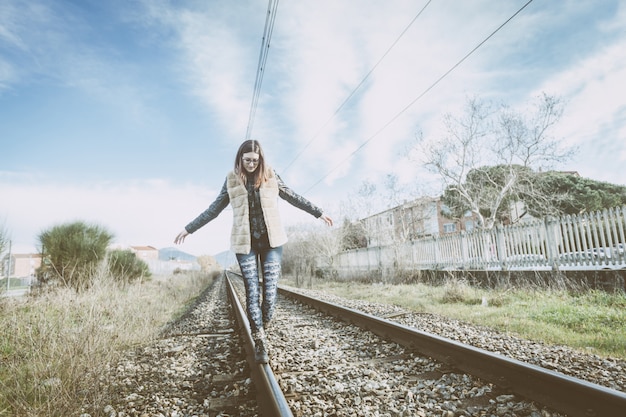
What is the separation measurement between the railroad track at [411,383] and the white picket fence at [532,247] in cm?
731

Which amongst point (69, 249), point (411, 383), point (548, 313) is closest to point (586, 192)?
point (548, 313)

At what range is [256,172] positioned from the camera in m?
3.59

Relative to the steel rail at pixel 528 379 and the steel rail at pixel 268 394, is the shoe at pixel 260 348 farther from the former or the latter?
the steel rail at pixel 528 379

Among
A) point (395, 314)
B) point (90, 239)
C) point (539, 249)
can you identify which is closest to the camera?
point (395, 314)

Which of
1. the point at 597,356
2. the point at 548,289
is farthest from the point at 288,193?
the point at 548,289

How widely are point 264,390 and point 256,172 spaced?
191 centimetres

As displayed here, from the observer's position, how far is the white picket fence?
8.69 meters

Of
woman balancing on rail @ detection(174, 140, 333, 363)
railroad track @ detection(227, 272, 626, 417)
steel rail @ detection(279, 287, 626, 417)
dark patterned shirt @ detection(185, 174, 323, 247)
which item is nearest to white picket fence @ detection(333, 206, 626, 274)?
steel rail @ detection(279, 287, 626, 417)

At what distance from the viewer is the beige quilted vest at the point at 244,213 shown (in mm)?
3525

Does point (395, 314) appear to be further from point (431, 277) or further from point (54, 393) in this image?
point (431, 277)

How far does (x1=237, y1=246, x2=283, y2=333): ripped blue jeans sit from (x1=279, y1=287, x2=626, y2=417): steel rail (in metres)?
1.61

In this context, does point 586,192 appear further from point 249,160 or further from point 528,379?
point 249,160

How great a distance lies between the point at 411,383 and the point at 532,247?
31.7ft

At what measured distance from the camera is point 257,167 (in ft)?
11.7
